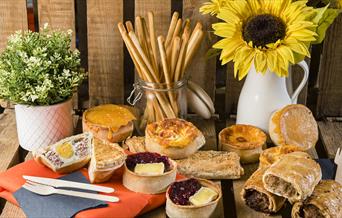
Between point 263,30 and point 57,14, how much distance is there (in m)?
0.53

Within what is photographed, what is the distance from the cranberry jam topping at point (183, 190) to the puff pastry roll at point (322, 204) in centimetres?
18

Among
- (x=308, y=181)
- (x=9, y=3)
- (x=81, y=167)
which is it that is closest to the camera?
(x=308, y=181)

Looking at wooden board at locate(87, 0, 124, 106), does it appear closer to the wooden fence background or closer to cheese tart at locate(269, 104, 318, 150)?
the wooden fence background

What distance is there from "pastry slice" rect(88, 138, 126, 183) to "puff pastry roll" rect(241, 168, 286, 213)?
242mm

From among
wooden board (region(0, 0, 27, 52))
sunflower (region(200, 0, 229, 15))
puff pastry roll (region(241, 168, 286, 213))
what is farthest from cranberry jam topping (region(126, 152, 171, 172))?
wooden board (region(0, 0, 27, 52))

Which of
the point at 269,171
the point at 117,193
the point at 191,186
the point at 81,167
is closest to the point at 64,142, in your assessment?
the point at 81,167

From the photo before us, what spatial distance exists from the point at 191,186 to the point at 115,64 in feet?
1.73

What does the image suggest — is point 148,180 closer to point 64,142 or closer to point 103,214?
point 103,214

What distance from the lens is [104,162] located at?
117 cm

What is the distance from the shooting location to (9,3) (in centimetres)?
153

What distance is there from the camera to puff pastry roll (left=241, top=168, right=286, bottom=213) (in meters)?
1.12

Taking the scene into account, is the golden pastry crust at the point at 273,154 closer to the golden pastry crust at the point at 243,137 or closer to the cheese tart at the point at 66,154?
the golden pastry crust at the point at 243,137

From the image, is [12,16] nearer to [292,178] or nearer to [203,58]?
[203,58]

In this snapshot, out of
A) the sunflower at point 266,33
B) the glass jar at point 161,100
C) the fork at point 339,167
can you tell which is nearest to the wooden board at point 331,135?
the fork at point 339,167
